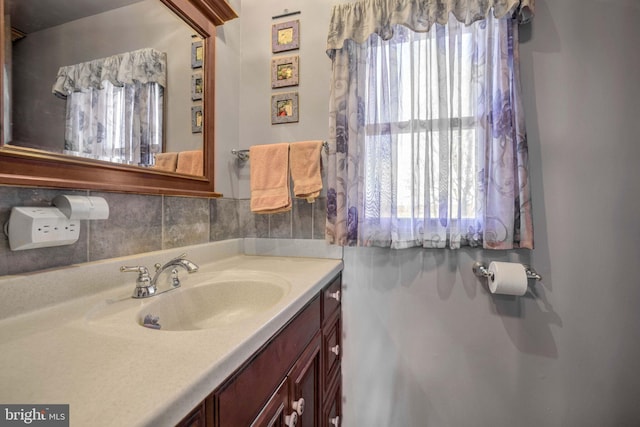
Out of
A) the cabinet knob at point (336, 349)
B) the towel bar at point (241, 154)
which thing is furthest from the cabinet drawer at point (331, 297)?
the towel bar at point (241, 154)

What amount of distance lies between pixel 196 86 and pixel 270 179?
49 cm

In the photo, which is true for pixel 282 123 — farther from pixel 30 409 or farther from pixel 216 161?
pixel 30 409

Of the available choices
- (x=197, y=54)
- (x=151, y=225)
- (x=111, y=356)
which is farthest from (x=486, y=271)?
(x=197, y=54)

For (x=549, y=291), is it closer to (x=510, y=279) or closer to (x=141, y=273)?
(x=510, y=279)

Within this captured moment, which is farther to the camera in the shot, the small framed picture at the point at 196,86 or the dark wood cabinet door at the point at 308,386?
the small framed picture at the point at 196,86

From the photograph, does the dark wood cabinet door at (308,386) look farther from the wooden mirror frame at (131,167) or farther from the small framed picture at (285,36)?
the small framed picture at (285,36)

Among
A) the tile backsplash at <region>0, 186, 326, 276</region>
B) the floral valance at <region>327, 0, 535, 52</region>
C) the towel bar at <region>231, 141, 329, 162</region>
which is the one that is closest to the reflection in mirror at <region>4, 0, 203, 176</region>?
the tile backsplash at <region>0, 186, 326, 276</region>

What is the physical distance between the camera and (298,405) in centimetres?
67

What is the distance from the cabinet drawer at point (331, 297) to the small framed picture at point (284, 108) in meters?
0.82

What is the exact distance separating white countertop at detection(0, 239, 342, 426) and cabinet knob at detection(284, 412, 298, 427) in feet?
0.84

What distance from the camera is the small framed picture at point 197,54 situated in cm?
104

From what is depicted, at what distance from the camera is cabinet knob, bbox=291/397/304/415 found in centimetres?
65

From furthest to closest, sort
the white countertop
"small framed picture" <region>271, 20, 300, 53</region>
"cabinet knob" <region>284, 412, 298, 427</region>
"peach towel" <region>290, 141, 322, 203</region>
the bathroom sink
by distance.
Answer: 1. "small framed picture" <region>271, 20, 300, 53</region>
2. "peach towel" <region>290, 141, 322, 203</region>
3. the bathroom sink
4. "cabinet knob" <region>284, 412, 298, 427</region>
5. the white countertop

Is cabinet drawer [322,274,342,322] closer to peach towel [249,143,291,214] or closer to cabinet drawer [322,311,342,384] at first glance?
cabinet drawer [322,311,342,384]
